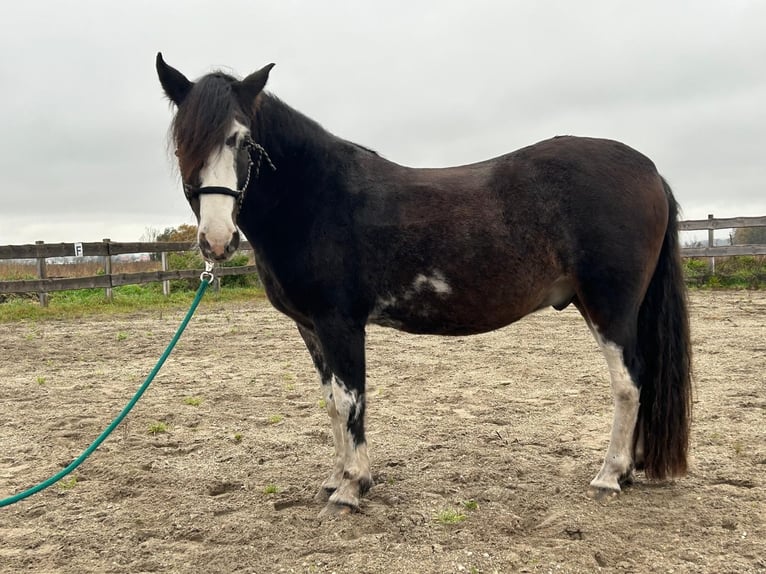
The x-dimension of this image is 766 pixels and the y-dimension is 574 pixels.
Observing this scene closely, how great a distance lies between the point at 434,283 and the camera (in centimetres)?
339

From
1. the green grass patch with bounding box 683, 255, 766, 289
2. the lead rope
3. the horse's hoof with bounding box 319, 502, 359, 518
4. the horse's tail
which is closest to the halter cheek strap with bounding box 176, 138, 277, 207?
the lead rope

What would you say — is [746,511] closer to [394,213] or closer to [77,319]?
[394,213]

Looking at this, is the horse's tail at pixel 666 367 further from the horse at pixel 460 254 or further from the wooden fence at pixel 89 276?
the wooden fence at pixel 89 276

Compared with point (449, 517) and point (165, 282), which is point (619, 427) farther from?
point (165, 282)

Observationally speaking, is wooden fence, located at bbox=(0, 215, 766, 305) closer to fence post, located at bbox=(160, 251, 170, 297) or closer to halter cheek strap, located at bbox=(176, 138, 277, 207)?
fence post, located at bbox=(160, 251, 170, 297)

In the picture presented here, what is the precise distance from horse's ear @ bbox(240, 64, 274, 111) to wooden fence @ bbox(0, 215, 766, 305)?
1194cm

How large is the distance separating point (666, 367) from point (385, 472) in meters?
1.92

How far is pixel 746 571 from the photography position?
2502mm

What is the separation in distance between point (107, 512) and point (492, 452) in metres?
2.56

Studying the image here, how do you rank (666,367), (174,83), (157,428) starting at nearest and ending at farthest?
(174,83), (666,367), (157,428)

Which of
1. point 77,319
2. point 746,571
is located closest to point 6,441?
point 746,571

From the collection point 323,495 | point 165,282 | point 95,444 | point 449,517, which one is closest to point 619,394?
point 449,517

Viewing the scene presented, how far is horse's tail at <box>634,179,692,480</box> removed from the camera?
3.50 m

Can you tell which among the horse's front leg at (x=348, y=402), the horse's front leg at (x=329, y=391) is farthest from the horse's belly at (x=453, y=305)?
the horse's front leg at (x=329, y=391)
